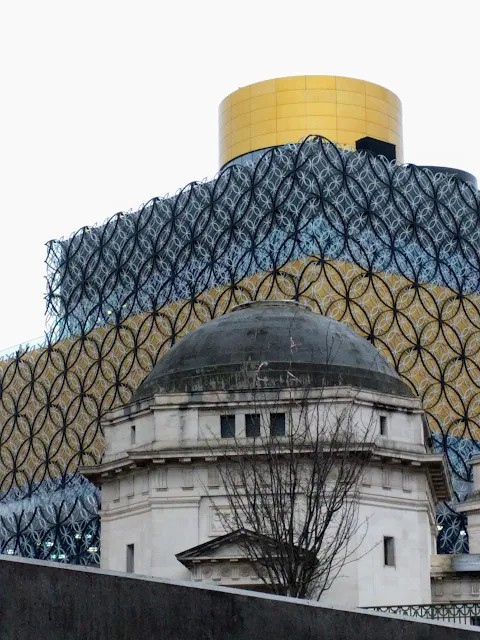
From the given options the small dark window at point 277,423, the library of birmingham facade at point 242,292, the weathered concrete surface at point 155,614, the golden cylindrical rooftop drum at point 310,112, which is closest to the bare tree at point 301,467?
the small dark window at point 277,423

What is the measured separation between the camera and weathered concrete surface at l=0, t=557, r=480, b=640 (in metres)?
22.8

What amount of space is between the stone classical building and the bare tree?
195mm

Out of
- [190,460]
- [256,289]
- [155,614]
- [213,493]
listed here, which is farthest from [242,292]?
[155,614]

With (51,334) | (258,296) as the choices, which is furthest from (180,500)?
(51,334)

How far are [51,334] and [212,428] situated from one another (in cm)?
6463

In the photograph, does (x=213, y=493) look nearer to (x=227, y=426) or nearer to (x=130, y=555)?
(x=227, y=426)

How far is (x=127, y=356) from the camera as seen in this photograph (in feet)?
388

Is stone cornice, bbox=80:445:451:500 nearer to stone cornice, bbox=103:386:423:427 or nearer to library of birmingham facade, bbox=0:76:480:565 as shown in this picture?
stone cornice, bbox=103:386:423:427

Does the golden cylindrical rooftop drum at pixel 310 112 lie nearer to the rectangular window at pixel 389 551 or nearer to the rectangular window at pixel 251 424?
the rectangular window at pixel 251 424

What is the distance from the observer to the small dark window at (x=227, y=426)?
2490 inches

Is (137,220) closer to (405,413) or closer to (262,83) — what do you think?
(262,83)

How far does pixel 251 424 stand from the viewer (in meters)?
63.0

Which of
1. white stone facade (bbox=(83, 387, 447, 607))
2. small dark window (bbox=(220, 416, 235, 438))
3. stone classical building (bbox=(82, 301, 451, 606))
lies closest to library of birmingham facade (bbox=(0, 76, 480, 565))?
stone classical building (bbox=(82, 301, 451, 606))

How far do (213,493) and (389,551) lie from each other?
6.99 m
